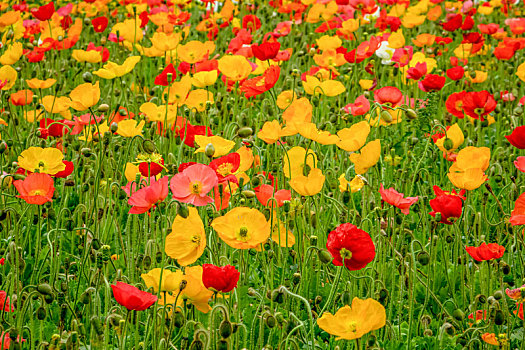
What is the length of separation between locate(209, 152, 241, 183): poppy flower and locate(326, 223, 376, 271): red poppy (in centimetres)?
50

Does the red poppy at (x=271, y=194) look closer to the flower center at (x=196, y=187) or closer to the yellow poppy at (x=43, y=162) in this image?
the flower center at (x=196, y=187)

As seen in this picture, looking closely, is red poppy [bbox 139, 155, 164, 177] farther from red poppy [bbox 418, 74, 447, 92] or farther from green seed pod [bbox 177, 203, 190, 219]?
red poppy [bbox 418, 74, 447, 92]

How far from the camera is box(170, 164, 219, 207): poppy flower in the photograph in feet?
6.75

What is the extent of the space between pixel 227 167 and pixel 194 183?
252mm

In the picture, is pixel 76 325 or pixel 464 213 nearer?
pixel 76 325

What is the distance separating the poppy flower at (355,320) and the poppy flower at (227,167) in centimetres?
70

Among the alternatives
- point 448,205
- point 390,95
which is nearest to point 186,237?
point 448,205

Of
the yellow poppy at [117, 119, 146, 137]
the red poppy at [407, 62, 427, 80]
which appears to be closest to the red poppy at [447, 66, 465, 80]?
the red poppy at [407, 62, 427, 80]

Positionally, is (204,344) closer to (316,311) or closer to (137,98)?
(316,311)

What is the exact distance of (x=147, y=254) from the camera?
233cm

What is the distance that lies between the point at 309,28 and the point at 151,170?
398 cm

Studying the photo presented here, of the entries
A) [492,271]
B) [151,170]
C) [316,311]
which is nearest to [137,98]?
[151,170]

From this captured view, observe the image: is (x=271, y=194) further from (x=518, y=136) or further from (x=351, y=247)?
(x=518, y=136)

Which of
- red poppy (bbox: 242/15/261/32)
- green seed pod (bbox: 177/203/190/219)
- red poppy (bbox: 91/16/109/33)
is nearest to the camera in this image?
green seed pod (bbox: 177/203/190/219)
